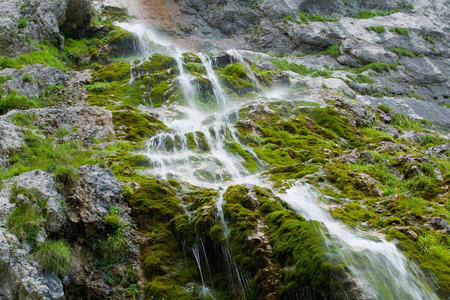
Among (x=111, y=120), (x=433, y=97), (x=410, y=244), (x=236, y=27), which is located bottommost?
(x=433, y=97)

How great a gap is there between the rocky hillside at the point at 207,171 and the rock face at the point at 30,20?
7 centimetres

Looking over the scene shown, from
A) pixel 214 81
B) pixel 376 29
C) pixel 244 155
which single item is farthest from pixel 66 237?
pixel 376 29

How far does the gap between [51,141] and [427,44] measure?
A: 3166 centimetres

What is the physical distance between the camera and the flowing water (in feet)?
22.5

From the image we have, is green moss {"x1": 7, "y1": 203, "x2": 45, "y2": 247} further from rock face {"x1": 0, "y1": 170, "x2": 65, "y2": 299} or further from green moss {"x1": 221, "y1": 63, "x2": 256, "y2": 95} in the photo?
green moss {"x1": 221, "y1": 63, "x2": 256, "y2": 95}

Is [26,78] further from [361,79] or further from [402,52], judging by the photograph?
[402,52]

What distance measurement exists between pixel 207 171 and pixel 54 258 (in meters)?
5.95

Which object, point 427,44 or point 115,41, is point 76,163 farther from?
point 427,44

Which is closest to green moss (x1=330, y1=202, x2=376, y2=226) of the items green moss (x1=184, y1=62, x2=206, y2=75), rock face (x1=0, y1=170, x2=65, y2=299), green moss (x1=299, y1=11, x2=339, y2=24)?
rock face (x1=0, y1=170, x2=65, y2=299)

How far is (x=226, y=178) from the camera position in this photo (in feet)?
37.8

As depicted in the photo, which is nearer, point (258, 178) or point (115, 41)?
point (258, 178)

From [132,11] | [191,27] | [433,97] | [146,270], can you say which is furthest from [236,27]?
[146,270]

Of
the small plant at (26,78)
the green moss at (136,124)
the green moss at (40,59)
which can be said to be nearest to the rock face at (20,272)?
the green moss at (136,124)

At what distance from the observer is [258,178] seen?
1158 centimetres
